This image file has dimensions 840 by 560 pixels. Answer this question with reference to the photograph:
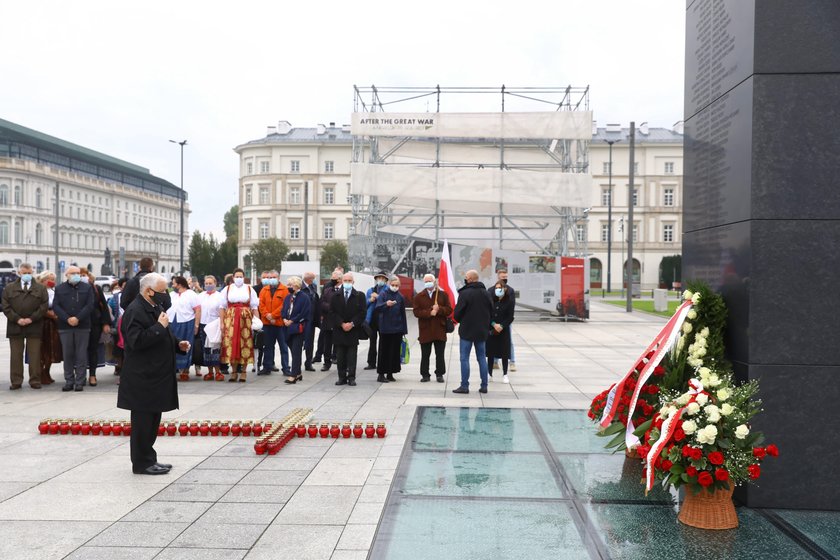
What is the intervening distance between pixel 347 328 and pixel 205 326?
2376mm

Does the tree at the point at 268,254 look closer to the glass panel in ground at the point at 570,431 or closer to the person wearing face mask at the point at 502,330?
the person wearing face mask at the point at 502,330

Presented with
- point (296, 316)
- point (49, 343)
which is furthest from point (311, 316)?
point (49, 343)

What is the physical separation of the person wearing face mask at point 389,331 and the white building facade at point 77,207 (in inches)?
2538

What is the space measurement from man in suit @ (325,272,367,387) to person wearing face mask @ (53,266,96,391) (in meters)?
3.66

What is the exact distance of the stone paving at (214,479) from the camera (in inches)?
194

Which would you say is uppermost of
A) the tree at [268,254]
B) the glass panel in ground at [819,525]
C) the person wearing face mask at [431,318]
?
the tree at [268,254]

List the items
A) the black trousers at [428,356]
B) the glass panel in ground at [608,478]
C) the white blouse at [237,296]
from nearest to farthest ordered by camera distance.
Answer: the glass panel in ground at [608,478] < the white blouse at [237,296] < the black trousers at [428,356]

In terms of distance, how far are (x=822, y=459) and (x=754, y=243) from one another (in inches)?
64.5

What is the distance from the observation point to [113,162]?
388 ft

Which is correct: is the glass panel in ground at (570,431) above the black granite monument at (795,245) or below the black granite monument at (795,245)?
below

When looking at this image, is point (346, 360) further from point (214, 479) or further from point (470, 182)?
point (470, 182)

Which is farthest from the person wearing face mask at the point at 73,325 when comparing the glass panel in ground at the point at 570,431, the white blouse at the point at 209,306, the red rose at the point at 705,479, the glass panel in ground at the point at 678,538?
the red rose at the point at 705,479

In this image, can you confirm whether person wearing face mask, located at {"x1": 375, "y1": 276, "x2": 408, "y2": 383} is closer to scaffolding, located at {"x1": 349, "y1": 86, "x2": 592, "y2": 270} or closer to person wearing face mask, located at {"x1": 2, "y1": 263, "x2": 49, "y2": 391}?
person wearing face mask, located at {"x1": 2, "y1": 263, "x2": 49, "y2": 391}

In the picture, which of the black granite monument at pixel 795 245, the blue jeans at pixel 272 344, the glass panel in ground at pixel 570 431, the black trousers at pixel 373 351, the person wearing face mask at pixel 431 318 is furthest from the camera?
the black trousers at pixel 373 351
